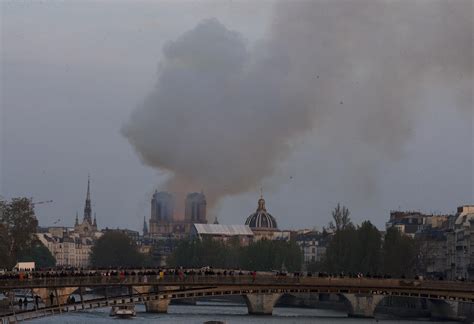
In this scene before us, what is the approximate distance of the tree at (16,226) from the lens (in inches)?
6304

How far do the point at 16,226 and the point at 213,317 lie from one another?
25.1 m

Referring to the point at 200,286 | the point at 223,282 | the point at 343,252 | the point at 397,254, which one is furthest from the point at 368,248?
the point at 200,286

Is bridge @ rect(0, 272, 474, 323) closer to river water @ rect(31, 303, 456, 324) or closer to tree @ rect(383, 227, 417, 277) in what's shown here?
river water @ rect(31, 303, 456, 324)

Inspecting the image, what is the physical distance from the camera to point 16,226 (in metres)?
162

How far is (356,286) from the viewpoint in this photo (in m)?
120

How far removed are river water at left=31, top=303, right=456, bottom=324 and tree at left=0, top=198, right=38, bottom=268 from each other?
9.08m

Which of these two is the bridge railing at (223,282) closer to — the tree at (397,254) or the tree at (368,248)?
the tree at (397,254)

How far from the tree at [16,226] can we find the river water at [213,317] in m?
9.08

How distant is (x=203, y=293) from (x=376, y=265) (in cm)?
6590

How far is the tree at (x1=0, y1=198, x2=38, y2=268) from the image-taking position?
160 m

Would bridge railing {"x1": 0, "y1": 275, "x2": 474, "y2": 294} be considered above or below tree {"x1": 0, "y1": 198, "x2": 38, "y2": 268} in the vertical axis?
below

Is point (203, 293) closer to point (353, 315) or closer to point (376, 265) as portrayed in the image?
point (353, 315)

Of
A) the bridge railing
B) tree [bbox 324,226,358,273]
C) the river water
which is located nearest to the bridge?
Result: the bridge railing

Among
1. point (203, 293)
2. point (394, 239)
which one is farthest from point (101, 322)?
point (394, 239)
